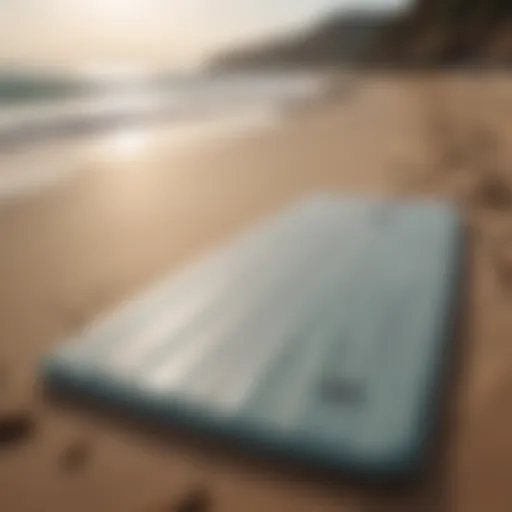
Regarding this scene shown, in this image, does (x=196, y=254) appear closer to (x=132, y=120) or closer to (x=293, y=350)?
(x=293, y=350)

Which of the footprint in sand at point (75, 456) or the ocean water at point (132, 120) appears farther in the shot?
the ocean water at point (132, 120)

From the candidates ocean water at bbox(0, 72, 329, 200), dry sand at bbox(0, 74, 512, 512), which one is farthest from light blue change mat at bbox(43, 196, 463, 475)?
ocean water at bbox(0, 72, 329, 200)

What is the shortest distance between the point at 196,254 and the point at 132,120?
1027 millimetres

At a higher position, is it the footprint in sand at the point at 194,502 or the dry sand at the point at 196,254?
the dry sand at the point at 196,254

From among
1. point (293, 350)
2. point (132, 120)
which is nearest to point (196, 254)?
point (293, 350)

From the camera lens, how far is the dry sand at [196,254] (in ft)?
1.23

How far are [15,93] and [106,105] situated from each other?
0.68ft

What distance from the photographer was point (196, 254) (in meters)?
0.72

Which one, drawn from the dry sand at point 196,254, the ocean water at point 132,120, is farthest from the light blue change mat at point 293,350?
the ocean water at point 132,120

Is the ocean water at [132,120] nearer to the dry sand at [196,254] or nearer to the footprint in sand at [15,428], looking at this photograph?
the dry sand at [196,254]

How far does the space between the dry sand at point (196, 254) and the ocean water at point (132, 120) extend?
0.07m

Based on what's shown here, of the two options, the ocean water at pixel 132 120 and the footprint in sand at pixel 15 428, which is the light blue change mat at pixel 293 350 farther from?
the ocean water at pixel 132 120

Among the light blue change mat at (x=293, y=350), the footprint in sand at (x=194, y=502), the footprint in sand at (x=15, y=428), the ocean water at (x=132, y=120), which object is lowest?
the footprint in sand at (x=194, y=502)

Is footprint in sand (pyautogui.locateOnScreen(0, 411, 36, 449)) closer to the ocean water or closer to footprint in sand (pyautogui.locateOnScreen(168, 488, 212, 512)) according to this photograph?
footprint in sand (pyautogui.locateOnScreen(168, 488, 212, 512))
